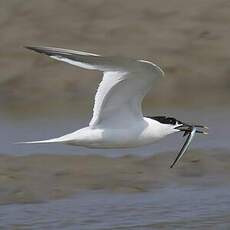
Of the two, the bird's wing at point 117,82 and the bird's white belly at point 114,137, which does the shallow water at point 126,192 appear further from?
the bird's wing at point 117,82

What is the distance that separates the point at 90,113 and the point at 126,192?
11.1ft

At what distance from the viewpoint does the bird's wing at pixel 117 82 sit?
8.70 meters

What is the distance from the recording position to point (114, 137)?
972 cm

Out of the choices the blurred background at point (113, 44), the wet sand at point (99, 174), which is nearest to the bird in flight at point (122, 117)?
the wet sand at point (99, 174)

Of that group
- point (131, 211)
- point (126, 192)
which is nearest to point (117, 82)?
point (131, 211)

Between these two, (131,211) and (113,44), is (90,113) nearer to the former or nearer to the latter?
(113,44)

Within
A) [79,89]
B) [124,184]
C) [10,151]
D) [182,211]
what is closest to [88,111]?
[79,89]

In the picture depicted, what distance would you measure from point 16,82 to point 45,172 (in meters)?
4.33

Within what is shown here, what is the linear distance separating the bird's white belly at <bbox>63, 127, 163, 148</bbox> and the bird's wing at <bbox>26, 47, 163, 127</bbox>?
9 centimetres

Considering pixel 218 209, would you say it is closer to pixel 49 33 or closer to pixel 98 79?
pixel 98 79

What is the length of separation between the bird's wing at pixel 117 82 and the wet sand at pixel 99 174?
1.61m

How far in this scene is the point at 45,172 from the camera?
1187cm

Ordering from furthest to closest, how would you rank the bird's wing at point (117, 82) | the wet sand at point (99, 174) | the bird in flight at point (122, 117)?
the wet sand at point (99, 174)
the bird in flight at point (122, 117)
the bird's wing at point (117, 82)

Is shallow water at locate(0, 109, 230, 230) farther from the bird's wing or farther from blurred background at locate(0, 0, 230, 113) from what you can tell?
blurred background at locate(0, 0, 230, 113)
